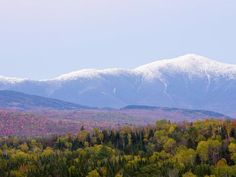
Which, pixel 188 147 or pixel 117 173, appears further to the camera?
pixel 188 147

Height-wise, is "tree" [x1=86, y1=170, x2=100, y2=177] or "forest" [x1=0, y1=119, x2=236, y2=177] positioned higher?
"forest" [x1=0, y1=119, x2=236, y2=177]

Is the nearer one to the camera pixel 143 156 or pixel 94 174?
pixel 94 174

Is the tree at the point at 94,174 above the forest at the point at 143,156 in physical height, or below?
below

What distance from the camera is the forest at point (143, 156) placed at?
4313 inches

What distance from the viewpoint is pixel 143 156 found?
447 ft

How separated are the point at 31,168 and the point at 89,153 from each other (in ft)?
95.9

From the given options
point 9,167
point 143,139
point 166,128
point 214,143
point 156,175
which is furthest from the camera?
point 166,128

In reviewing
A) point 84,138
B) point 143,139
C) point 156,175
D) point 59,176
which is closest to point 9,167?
point 59,176

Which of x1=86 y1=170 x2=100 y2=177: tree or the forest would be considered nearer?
x1=86 y1=170 x2=100 y2=177: tree

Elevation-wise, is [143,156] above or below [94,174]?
above

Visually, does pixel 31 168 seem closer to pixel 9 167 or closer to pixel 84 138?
pixel 9 167

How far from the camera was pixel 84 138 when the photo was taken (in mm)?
195125

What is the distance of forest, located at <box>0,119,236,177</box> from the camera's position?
10955 centimetres

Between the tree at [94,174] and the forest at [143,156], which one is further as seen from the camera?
the forest at [143,156]
